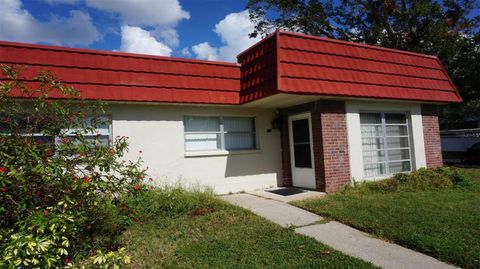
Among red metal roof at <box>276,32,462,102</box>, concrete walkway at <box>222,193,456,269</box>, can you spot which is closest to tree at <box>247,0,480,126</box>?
red metal roof at <box>276,32,462,102</box>

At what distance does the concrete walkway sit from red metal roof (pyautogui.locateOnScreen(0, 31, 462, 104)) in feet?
9.15

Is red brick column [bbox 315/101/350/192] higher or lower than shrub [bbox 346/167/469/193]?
higher

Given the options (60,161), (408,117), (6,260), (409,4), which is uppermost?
(409,4)

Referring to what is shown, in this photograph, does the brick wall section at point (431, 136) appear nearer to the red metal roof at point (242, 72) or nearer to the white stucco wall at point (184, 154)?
the red metal roof at point (242, 72)

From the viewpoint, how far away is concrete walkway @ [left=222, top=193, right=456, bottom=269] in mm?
4559

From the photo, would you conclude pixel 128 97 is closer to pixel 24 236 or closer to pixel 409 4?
pixel 24 236

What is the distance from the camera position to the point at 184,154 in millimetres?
9375

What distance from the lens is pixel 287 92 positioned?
8148 millimetres

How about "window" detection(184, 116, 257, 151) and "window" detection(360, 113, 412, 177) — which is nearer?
"window" detection(184, 116, 257, 151)

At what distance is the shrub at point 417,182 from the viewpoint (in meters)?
9.12

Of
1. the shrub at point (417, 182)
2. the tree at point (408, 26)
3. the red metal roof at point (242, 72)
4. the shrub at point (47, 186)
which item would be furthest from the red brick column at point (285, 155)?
the tree at point (408, 26)

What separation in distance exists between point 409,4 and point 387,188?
690 inches

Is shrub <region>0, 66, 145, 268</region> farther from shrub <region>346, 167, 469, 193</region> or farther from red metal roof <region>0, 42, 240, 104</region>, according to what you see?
shrub <region>346, 167, 469, 193</region>

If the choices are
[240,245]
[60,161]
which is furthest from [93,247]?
[240,245]
